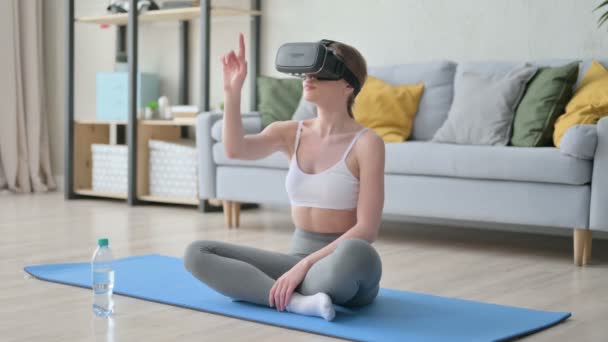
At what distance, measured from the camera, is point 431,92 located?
431 centimetres

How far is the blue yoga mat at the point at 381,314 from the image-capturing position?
2.10m

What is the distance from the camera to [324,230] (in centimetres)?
234

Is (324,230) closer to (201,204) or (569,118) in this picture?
(569,118)

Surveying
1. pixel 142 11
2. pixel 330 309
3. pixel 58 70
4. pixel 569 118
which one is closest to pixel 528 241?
pixel 569 118

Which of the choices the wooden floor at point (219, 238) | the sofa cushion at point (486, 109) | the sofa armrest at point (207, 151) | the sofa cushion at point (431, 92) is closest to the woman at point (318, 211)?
the wooden floor at point (219, 238)

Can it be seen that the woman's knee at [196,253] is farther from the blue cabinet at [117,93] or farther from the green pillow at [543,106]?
the blue cabinet at [117,93]

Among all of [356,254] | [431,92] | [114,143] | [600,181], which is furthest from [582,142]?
[114,143]

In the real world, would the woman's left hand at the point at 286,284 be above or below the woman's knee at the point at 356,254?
below

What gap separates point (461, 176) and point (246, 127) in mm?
1320

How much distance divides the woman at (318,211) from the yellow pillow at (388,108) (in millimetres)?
1754

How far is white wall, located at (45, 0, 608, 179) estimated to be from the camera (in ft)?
14.0

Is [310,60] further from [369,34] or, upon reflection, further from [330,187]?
[369,34]

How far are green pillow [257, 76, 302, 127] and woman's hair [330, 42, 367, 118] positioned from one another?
2.22 meters

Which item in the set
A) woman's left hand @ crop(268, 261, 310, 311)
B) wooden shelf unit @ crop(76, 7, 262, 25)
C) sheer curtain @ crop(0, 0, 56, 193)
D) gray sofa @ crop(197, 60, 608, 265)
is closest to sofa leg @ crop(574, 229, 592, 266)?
gray sofa @ crop(197, 60, 608, 265)
